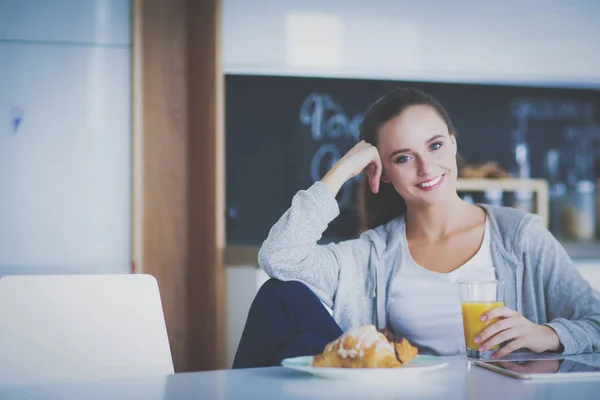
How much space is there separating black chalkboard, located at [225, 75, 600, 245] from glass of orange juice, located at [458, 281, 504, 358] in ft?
7.19

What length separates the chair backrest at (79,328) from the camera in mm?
1410

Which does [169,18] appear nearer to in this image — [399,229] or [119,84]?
[119,84]

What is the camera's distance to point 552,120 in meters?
4.27

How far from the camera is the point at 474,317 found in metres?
1.33

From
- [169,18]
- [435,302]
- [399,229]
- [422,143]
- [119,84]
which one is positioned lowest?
[435,302]

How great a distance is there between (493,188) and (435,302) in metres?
1.83

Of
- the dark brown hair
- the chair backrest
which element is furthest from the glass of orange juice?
the dark brown hair

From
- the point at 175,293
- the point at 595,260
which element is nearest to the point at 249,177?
the point at 175,293

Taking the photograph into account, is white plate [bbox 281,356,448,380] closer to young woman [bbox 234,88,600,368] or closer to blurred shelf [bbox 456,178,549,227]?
young woman [bbox 234,88,600,368]

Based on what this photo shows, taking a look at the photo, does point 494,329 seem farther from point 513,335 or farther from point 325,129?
point 325,129

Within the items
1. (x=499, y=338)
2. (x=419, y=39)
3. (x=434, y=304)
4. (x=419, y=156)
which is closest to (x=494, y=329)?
(x=499, y=338)

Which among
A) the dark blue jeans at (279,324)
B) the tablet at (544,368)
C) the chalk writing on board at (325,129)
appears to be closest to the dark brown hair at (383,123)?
the dark blue jeans at (279,324)

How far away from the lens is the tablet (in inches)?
43.1

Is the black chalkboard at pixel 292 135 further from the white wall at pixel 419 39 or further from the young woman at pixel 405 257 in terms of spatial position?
the young woman at pixel 405 257
